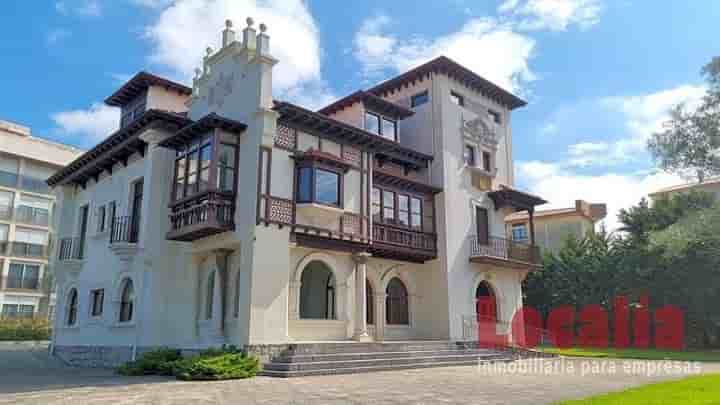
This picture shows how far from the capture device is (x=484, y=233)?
2427 centimetres

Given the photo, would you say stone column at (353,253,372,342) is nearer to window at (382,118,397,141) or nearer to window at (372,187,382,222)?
window at (372,187,382,222)

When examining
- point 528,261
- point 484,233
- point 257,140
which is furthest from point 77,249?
point 528,261

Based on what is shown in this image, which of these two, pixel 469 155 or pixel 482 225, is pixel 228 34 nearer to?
pixel 469 155

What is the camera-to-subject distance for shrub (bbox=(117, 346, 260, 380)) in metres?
12.9

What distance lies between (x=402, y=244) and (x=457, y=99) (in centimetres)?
801

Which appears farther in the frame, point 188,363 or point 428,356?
point 428,356

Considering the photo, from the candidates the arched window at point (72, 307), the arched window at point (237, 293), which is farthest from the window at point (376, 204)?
the arched window at point (72, 307)

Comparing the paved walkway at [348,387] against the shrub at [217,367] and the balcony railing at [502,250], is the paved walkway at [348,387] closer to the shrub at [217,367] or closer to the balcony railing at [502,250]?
the shrub at [217,367]

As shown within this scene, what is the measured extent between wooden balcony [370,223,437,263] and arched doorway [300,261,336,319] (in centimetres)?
199

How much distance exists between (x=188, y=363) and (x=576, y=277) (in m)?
24.8

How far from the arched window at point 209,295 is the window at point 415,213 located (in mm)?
7979

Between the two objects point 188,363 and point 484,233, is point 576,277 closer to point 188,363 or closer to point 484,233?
point 484,233

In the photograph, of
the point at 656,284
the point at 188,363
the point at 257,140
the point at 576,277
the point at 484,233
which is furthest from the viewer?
the point at 576,277

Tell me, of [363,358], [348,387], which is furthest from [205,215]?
[348,387]
